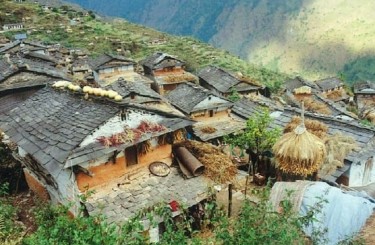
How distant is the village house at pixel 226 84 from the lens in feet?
123

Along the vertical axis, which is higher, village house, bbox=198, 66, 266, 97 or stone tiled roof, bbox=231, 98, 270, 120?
stone tiled roof, bbox=231, 98, 270, 120

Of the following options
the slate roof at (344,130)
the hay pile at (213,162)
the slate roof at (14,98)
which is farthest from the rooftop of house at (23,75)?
the slate roof at (344,130)

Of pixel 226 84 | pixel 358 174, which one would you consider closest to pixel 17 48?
pixel 226 84

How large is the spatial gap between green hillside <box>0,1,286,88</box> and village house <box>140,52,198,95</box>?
19390 mm

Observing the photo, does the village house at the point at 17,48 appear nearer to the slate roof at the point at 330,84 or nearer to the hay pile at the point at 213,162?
the hay pile at the point at 213,162

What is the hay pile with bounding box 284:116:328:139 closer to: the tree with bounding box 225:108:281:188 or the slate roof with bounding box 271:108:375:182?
the slate roof with bounding box 271:108:375:182

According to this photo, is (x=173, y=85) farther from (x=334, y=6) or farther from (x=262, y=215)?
(x=334, y=6)

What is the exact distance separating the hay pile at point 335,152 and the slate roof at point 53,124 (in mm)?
8893

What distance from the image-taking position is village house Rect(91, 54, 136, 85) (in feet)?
141

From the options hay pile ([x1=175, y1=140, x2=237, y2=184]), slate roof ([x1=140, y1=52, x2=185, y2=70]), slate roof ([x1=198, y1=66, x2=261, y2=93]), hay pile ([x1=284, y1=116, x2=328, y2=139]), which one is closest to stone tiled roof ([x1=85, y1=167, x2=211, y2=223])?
hay pile ([x1=175, y1=140, x2=237, y2=184])

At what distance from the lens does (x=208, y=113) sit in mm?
27297

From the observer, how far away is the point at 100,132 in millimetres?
11031

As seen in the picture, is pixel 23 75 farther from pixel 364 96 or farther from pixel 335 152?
pixel 364 96

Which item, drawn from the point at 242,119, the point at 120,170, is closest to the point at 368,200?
the point at 120,170
